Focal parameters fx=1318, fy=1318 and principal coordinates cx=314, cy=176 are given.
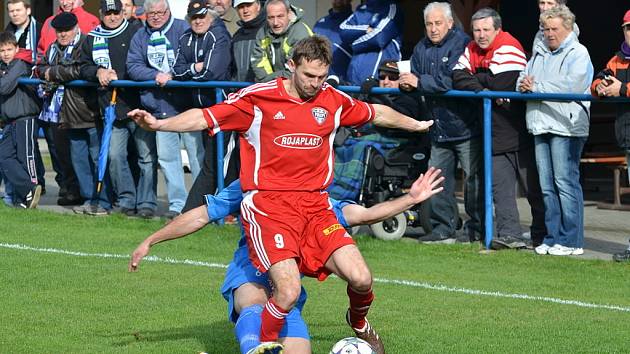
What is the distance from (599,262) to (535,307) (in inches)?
85.3

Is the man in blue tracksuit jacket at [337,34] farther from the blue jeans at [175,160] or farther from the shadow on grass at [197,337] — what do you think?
the shadow on grass at [197,337]

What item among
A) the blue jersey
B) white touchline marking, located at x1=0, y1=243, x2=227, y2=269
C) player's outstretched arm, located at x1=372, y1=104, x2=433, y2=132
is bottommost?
white touchline marking, located at x1=0, y1=243, x2=227, y2=269

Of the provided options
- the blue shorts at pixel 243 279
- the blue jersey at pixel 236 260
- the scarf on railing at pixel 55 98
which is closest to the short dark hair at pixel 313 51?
the blue jersey at pixel 236 260

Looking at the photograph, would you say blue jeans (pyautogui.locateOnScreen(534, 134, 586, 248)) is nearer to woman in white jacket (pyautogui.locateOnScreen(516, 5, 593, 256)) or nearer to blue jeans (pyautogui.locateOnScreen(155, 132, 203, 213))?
woman in white jacket (pyautogui.locateOnScreen(516, 5, 593, 256))

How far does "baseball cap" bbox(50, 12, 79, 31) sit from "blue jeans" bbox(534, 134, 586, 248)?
19.5ft

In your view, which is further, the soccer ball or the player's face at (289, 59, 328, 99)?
the player's face at (289, 59, 328, 99)

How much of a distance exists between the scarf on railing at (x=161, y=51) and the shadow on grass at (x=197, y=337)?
19.7ft

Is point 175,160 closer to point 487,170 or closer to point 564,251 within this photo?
point 487,170

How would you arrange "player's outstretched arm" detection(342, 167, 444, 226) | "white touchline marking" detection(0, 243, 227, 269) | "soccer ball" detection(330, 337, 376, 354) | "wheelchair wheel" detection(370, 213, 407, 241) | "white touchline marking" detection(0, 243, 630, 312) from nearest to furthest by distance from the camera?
"soccer ball" detection(330, 337, 376, 354)
"player's outstretched arm" detection(342, 167, 444, 226)
"white touchline marking" detection(0, 243, 630, 312)
"white touchline marking" detection(0, 243, 227, 269)
"wheelchair wheel" detection(370, 213, 407, 241)

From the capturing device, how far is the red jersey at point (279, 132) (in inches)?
294

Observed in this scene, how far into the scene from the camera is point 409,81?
12.4 metres

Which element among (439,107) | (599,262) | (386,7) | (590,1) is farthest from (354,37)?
(590,1)

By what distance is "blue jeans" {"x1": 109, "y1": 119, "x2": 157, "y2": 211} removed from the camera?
1452 centimetres

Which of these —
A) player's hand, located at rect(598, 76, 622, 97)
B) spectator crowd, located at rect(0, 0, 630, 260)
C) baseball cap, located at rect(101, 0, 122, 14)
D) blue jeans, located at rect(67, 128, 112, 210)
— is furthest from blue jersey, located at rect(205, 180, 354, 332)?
blue jeans, located at rect(67, 128, 112, 210)
